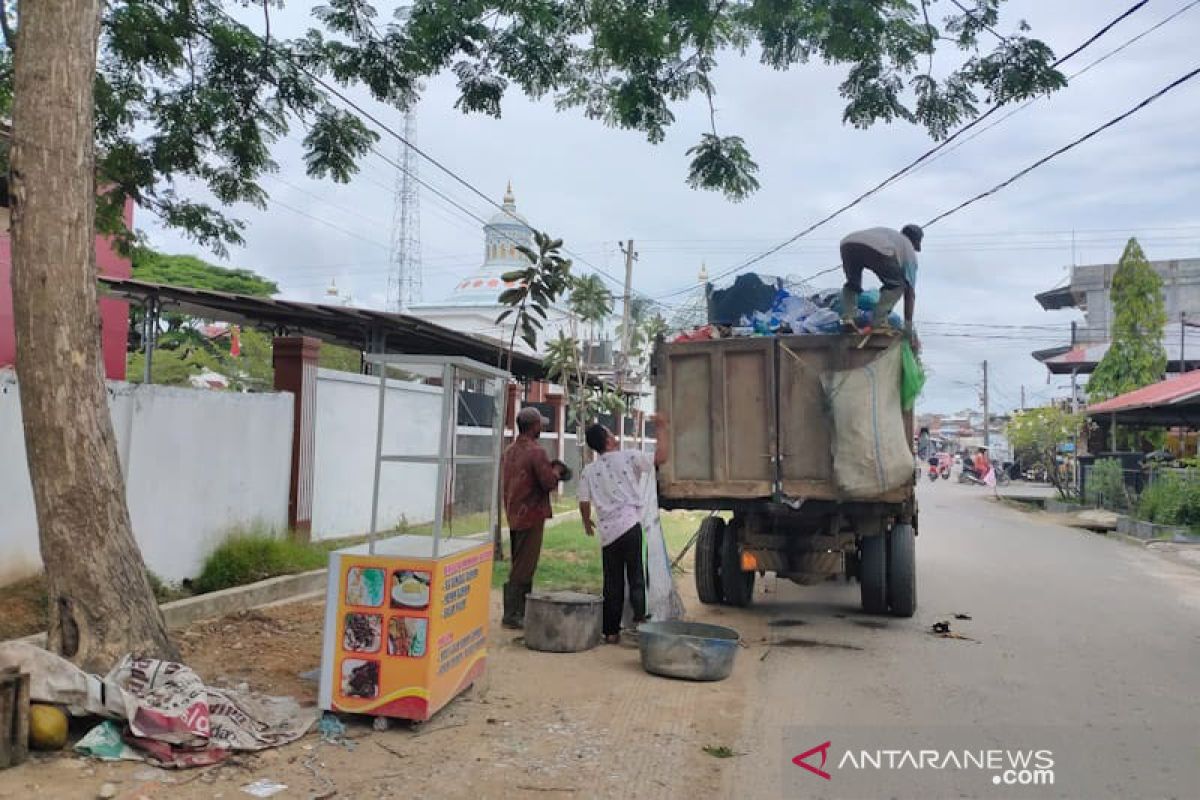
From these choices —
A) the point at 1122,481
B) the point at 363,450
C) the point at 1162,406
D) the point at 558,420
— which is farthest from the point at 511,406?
the point at 1162,406

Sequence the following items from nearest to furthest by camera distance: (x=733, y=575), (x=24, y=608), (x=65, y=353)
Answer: (x=65, y=353) → (x=24, y=608) → (x=733, y=575)

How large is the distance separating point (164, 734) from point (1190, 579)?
12470 millimetres

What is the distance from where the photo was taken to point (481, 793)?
4.17 meters

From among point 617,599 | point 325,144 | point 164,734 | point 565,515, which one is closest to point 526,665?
point 617,599

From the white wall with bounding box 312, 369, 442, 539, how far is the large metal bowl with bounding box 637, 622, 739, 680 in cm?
469

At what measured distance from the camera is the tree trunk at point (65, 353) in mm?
4699

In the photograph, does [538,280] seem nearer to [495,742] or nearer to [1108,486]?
[495,742]

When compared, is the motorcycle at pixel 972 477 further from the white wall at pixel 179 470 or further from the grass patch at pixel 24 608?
the grass patch at pixel 24 608

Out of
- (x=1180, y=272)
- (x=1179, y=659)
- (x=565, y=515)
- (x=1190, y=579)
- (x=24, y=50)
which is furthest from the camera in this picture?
(x=1180, y=272)

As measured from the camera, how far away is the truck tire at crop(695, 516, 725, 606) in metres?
9.25

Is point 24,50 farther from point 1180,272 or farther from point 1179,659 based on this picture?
point 1180,272

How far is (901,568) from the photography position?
28.0ft

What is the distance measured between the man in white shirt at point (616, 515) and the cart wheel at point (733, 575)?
202 centimetres

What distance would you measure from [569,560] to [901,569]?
14.9ft
